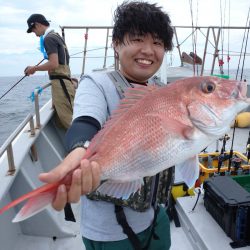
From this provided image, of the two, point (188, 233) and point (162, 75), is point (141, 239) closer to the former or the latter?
point (188, 233)

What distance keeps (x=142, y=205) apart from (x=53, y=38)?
10.9ft

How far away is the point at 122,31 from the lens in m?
1.54

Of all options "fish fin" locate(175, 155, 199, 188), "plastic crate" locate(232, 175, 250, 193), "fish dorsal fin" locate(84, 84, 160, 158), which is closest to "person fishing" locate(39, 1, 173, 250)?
"fish dorsal fin" locate(84, 84, 160, 158)

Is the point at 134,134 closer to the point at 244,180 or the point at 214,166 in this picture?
the point at 244,180

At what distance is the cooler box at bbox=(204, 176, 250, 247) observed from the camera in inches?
81.8

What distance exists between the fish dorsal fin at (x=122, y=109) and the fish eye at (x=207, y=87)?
193 mm

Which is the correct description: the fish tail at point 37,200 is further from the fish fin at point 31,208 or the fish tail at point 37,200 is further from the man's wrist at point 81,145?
the man's wrist at point 81,145

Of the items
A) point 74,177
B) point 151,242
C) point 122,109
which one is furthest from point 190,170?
point 151,242

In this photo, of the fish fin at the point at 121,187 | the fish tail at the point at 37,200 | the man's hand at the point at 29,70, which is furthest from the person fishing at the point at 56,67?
the fish tail at the point at 37,200

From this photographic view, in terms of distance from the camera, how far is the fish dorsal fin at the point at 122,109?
41.4 inches

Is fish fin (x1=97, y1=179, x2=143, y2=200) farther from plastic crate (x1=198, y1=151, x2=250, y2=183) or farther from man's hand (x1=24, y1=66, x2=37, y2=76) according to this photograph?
man's hand (x1=24, y1=66, x2=37, y2=76)

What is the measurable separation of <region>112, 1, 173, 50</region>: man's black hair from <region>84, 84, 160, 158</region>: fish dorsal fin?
46 centimetres

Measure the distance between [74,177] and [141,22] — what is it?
929 millimetres

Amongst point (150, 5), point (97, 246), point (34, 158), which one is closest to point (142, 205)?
point (97, 246)
